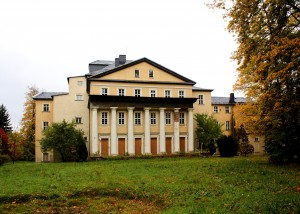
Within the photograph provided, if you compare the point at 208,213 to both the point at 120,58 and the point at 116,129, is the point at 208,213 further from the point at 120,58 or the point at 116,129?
the point at 120,58

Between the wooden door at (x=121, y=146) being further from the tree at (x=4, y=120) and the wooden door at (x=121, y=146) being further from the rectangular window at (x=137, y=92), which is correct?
the tree at (x=4, y=120)

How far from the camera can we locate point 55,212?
10.1 m

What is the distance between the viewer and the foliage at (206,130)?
37625 millimetres

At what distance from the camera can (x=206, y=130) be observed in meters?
37.8

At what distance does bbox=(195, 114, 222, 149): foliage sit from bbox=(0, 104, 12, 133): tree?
39639mm

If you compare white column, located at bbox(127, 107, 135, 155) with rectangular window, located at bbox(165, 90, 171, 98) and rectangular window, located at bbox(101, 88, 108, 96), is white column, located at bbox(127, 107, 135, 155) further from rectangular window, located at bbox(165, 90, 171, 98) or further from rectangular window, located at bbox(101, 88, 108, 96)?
rectangular window, located at bbox(165, 90, 171, 98)

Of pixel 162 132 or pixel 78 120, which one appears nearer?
pixel 162 132

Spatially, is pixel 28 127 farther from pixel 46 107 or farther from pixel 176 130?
pixel 176 130

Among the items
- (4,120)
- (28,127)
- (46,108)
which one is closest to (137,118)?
(46,108)

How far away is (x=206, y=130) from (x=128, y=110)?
11622 mm

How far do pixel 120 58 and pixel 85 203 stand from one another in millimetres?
31169

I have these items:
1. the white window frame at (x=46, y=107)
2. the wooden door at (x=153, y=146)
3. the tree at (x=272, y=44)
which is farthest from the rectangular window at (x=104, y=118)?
the tree at (x=272, y=44)

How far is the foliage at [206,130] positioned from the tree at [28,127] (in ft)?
89.8

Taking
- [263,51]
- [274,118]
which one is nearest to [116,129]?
[274,118]
